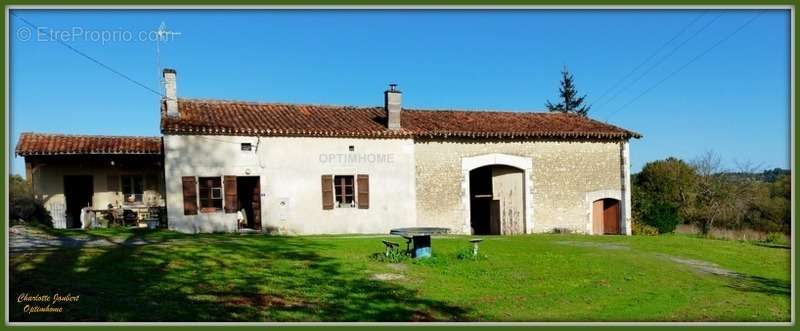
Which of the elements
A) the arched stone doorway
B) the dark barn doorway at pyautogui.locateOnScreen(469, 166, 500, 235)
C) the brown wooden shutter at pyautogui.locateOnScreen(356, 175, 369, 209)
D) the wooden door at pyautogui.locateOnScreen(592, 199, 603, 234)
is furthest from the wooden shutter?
the wooden door at pyautogui.locateOnScreen(592, 199, 603, 234)

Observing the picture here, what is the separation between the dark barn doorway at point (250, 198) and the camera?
650 inches

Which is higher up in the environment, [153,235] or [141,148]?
[141,148]

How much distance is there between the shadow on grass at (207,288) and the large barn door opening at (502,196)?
10.4m

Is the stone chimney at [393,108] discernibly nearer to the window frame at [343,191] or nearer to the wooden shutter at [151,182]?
the window frame at [343,191]

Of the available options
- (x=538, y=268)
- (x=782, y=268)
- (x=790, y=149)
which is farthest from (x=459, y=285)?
(x=782, y=268)

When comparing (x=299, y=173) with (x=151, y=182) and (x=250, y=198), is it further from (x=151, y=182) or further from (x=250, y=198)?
(x=151, y=182)

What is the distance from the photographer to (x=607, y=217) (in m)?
20.3

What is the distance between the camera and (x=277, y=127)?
16531mm

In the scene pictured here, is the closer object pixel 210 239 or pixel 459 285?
pixel 459 285

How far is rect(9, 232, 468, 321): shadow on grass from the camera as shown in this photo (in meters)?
6.24

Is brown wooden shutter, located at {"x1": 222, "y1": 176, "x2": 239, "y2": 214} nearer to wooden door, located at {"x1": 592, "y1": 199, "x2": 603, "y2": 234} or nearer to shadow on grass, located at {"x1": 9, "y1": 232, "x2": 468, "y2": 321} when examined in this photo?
shadow on grass, located at {"x1": 9, "y1": 232, "x2": 468, "y2": 321}

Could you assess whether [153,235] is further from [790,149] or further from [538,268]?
[790,149]

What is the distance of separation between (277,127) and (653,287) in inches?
456

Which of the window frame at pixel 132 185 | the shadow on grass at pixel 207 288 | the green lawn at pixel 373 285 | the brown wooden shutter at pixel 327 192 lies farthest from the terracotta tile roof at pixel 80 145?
the shadow on grass at pixel 207 288
